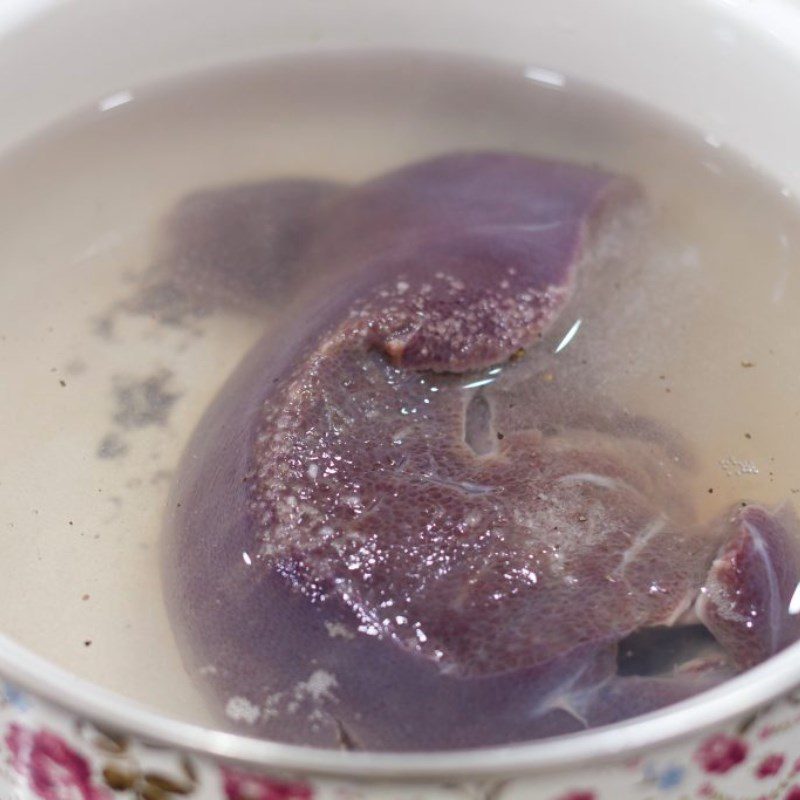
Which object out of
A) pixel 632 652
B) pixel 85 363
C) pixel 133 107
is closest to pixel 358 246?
pixel 85 363

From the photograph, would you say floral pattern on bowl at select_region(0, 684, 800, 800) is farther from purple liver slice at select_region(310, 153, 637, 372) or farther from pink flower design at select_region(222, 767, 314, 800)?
purple liver slice at select_region(310, 153, 637, 372)

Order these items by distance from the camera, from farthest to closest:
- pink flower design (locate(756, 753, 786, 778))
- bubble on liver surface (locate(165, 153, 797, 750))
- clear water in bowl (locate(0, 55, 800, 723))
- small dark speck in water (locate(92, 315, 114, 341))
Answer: small dark speck in water (locate(92, 315, 114, 341)) < clear water in bowl (locate(0, 55, 800, 723)) < bubble on liver surface (locate(165, 153, 797, 750)) < pink flower design (locate(756, 753, 786, 778))

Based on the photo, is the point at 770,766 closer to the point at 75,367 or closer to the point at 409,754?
the point at 409,754

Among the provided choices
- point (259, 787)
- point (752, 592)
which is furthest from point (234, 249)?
point (259, 787)

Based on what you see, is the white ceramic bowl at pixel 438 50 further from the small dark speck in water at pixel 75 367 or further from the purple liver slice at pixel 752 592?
the small dark speck in water at pixel 75 367

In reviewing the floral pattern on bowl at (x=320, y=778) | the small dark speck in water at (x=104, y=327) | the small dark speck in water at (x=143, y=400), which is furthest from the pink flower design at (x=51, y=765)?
the small dark speck in water at (x=104, y=327)

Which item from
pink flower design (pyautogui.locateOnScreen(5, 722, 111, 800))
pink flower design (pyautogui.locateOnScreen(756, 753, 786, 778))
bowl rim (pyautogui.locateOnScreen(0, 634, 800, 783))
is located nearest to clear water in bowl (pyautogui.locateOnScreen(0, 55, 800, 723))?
pink flower design (pyautogui.locateOnScreen(5, 722, 111, 800))
